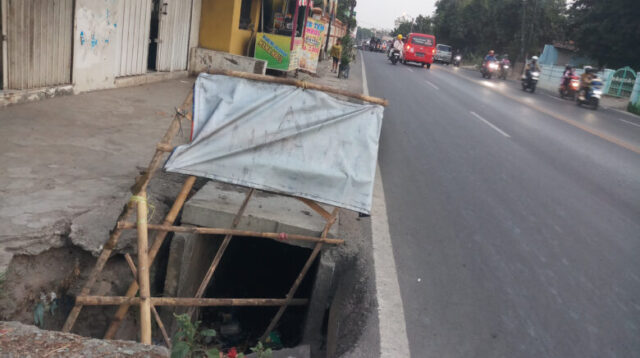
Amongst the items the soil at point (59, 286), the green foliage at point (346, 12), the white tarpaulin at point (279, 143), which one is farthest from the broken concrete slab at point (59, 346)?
the green foliage at point (346, 12)

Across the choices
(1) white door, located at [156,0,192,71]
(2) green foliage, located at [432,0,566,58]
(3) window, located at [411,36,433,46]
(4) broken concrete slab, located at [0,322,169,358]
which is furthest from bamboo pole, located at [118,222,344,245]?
(2) green foliage, located at [432,0,566,58]

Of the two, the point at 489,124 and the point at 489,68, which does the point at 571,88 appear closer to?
the point at 489,68

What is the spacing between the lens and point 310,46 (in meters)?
18.2

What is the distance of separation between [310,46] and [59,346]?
54.6 ft

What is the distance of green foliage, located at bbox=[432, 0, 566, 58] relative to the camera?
46.2 metres

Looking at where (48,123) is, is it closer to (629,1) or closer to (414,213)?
(414,213)

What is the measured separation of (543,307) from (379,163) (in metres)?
4.18

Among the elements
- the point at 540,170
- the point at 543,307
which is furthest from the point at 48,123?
the point at 540,170

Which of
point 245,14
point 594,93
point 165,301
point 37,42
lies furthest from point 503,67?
point 165,301

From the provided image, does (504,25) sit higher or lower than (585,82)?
higher

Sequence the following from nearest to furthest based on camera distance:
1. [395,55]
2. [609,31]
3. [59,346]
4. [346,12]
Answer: [59,346], [609,31], [395,55], [346,12]

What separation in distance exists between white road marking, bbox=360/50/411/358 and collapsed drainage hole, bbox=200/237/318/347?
673 mm

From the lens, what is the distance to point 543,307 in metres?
4.03

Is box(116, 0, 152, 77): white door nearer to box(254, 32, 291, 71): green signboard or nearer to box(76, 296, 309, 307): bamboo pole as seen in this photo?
box(254, 32, 291, 71): green signboard
